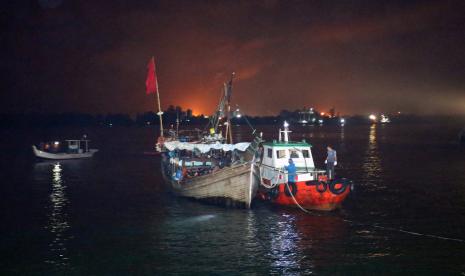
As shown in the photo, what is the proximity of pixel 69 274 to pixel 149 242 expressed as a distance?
5726 millimetres

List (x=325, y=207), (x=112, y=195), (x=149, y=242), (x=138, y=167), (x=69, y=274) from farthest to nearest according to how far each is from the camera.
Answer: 1. (x=138, y=167)
2. (x=112, y=195)
3. (x=325, y=207)
4. (x=149, y=242)
5. (x=69, y=274)

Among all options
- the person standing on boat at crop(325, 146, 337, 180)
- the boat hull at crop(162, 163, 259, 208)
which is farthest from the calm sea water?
the person standing on boat at crop(325, 146, 337, 180)

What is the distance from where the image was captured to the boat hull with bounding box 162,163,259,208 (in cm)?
3244

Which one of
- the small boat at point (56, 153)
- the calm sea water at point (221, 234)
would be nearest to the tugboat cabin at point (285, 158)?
the calm sea water at point (221, 234)

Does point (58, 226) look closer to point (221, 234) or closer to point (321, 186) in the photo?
point (221, 234)

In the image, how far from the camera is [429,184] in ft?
172

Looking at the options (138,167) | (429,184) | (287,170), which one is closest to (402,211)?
(287,170)

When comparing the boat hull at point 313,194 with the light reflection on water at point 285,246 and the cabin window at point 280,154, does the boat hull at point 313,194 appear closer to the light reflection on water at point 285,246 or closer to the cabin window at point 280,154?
the light reflection on water at point 285,246

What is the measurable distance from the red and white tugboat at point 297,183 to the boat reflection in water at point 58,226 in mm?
12640

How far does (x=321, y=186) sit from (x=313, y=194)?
0.86m

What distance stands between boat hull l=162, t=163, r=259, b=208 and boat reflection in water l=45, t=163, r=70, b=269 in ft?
30.1

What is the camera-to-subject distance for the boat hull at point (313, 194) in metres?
32.0

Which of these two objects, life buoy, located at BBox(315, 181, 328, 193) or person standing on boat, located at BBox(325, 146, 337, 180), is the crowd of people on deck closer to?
person standing on boat, located at BBox(325, 146, 337, 180)

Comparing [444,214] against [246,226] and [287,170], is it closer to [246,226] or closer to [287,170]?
[287,170]
